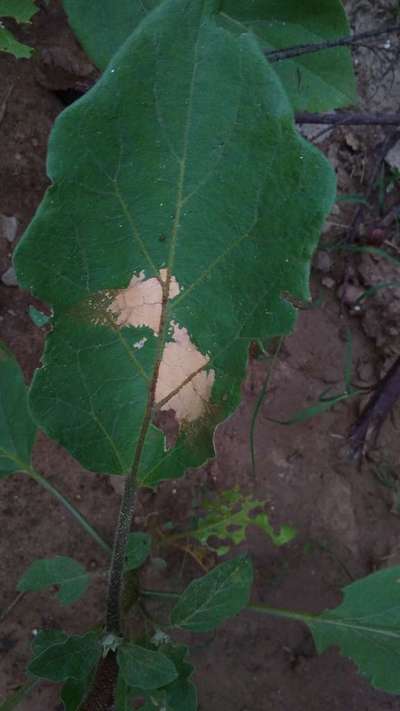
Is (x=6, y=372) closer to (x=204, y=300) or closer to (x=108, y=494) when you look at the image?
(x=108, y=494)

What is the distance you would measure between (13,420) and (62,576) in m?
0.37

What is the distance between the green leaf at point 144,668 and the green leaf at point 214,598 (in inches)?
4.6

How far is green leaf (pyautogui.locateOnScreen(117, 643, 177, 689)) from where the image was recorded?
119cm

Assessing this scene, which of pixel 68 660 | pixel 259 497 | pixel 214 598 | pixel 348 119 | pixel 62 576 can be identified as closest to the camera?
pixel 68 660

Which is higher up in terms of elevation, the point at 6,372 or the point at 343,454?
the point at 343,454

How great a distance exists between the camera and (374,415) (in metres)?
2.26

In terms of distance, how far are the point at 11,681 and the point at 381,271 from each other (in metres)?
1.68

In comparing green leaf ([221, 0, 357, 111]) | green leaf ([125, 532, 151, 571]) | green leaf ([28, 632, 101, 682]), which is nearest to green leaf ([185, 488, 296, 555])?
green leaf ([125, 532, 151, 571])

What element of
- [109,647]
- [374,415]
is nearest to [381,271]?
[374,415]

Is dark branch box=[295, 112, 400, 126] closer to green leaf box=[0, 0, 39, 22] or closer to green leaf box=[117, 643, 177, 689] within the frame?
green leaf box=[0, 0, 39, 22]

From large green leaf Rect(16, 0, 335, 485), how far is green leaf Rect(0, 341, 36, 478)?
48 cm

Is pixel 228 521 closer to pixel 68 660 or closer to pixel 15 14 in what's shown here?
pixel 68 660

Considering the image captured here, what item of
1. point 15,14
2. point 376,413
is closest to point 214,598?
point 376,413

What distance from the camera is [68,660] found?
123cm
